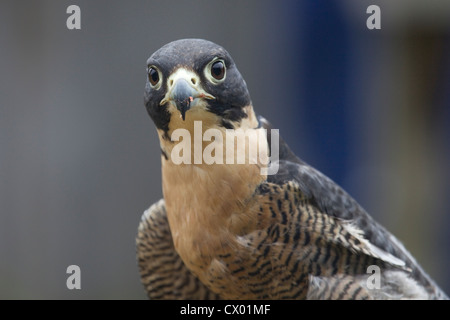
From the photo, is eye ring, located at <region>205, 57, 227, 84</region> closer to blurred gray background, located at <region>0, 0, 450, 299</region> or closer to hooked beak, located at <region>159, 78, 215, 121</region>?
hooked beak, located at <region>159, 78, 215, 121</region>

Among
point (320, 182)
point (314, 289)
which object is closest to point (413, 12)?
point (320, 182)

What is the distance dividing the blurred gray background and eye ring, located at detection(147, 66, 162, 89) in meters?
1.73

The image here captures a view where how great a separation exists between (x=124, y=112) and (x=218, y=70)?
1.91 m

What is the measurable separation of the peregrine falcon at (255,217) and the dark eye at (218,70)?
0.02 meters

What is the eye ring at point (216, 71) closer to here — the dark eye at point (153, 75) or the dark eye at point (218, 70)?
the dark eye at point (218, 70)

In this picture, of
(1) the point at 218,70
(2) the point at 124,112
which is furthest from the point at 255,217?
(2) the point at 124,112

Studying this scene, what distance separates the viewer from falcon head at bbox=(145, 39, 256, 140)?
1.78 meters

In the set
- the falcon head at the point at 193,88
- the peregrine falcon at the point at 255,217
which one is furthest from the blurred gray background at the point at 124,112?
the falcon head at the point at 193,88

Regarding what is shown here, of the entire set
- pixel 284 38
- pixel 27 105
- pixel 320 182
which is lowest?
pixel 320 182

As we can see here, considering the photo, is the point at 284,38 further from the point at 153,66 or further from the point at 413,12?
the point at 153,66

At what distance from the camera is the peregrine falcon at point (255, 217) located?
2004mm

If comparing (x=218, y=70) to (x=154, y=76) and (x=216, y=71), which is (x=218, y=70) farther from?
(x=154, y=76)
